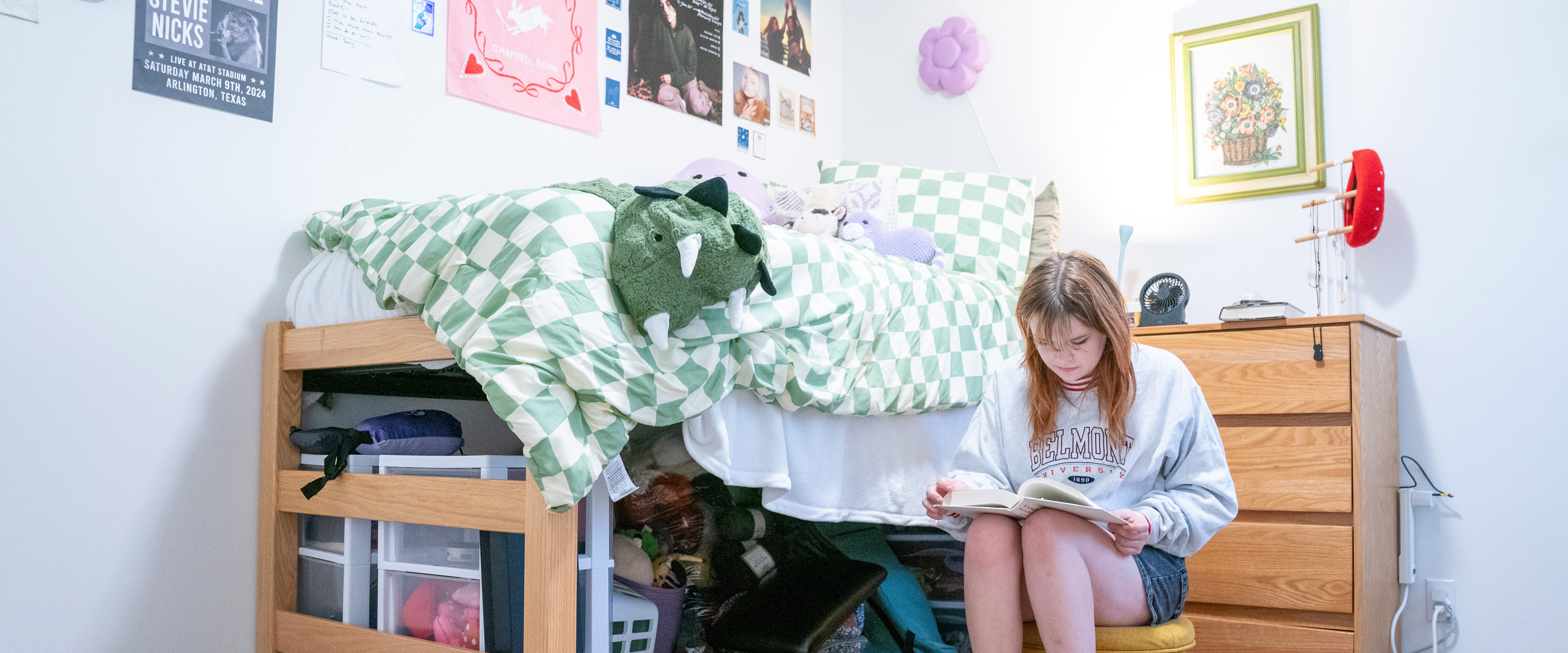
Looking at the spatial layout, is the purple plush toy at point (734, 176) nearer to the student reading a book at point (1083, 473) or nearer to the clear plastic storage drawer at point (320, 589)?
the student reading a book at point (1083, 473)

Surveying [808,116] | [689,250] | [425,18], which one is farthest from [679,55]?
[689,250]

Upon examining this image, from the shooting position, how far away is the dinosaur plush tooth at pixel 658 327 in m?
1.11

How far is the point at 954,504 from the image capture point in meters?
1.23

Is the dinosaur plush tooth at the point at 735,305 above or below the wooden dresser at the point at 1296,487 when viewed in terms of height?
above

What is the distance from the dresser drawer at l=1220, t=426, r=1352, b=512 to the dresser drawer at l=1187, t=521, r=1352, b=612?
0.15ft

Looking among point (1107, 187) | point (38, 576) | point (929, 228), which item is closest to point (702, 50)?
point (929, 228)

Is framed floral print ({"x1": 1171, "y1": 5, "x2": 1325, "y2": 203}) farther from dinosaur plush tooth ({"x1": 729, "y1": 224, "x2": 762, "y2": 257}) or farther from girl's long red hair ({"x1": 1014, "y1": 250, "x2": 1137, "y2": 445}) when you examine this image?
dinosaur plush tooth ({"x1": 729, "y1": 224, "x2": 762, "y2": 257})

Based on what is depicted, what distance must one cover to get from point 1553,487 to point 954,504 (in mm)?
1493

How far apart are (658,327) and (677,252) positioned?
90 millimetres

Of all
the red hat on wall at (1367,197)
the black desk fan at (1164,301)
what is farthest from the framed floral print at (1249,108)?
the black desk fan at (1164,301)

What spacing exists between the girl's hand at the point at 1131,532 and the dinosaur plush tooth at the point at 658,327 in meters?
0.59

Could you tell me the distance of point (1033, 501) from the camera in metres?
1.19

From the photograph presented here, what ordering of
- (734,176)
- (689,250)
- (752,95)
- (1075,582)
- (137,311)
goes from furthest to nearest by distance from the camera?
(752,95) → (734,176) → (137,311) → (1075,582) → (689,250)

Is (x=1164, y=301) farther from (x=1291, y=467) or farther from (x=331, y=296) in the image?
(x=331, y=296)
